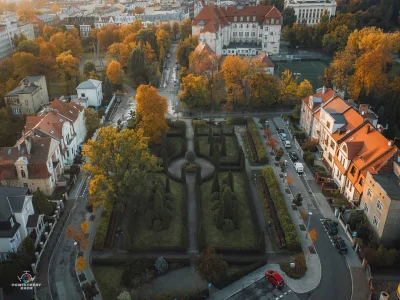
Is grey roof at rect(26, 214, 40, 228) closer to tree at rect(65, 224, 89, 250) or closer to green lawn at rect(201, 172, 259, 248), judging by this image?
tree at rect(65, 224, 89, 250)

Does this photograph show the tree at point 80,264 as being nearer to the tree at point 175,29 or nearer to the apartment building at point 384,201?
the apartment building at point 384,201

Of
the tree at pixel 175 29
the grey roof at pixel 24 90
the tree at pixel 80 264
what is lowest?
the tree at pixel 80 264

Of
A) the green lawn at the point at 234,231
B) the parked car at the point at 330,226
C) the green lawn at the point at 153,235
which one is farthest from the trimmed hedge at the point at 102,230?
the parked car at the point at 330,226

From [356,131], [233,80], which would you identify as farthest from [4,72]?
[356,131]

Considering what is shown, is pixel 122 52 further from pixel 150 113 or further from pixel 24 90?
pixel 150 113

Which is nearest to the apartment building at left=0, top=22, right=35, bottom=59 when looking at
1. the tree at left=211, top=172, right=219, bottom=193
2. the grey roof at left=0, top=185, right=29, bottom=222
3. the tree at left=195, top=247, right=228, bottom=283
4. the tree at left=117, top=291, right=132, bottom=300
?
the grey roof at left=0, top=185, right=29, bottom=222

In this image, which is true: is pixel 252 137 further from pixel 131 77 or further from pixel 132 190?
pixel 131 77

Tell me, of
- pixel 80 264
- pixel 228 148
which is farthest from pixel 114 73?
pixel 80 264
